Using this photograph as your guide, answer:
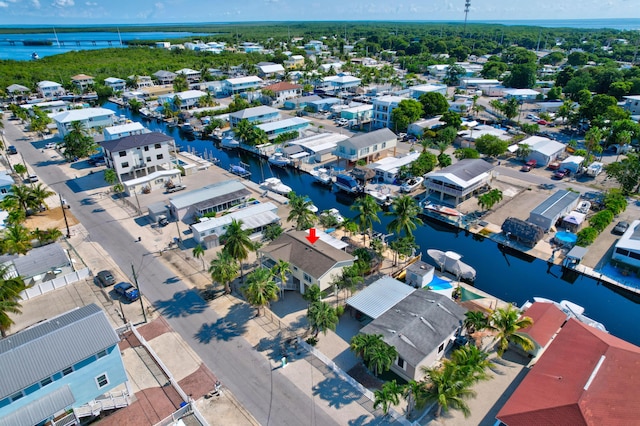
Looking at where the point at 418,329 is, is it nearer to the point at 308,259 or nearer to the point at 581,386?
the point at 581,386

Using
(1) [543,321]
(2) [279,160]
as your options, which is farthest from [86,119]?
(1) [543,321]

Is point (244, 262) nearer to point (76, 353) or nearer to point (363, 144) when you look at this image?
point (76, 353)

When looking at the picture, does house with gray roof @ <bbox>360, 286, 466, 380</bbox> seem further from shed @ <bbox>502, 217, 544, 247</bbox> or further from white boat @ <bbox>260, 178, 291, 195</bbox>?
white boat @ <bbox>260, 178, 291, 195</bbox>

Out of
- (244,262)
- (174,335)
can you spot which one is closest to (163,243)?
(244,262)

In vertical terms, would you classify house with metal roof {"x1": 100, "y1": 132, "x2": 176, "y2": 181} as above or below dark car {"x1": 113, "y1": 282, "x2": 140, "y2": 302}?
above

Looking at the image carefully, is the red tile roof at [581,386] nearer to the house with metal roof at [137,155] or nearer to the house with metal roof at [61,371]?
the house with metal roof at [61,371]

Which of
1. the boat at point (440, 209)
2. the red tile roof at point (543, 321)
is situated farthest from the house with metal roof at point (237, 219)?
the red tile roof at point (543, 321)

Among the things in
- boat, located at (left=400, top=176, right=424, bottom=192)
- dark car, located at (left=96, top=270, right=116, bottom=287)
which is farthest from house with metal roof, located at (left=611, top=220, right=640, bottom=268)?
dark car, located at (left=96, top=270, right=116, bottom=287)
